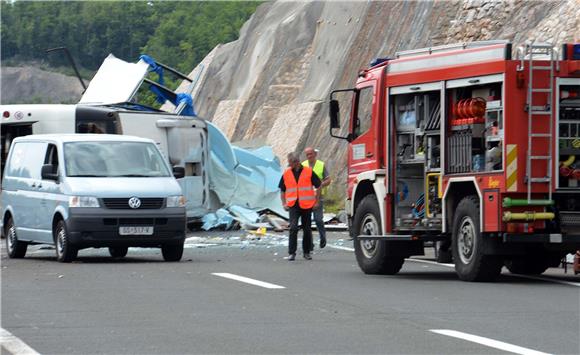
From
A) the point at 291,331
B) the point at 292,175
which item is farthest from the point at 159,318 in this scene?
the point at 292,175

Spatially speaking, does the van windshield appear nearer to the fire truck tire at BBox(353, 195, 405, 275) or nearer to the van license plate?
the van license plate

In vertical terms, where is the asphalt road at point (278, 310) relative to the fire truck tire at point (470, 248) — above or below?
below

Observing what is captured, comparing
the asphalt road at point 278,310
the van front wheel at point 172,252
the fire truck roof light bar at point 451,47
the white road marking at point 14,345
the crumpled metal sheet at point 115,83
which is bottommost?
the white road marking at point 14,345

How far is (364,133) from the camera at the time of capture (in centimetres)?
2055

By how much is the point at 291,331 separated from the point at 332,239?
58.5 feet

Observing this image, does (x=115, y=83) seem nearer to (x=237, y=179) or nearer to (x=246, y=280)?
(x=237, y=179)

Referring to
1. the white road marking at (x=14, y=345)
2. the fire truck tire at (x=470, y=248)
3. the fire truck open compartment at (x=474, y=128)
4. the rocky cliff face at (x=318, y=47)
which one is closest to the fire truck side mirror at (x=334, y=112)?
the fire truck open compartment at (x=474, y=128)

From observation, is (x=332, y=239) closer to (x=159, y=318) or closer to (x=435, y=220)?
(x=435, y=220)

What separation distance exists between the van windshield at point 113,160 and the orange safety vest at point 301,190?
77.9 inches

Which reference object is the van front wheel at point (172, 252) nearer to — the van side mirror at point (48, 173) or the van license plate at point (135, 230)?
the van license plate at point (135, 230)

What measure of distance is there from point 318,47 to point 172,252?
35807 millimetres

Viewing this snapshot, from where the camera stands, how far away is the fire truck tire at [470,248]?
58.4 feet

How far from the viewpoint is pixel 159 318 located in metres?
13.5

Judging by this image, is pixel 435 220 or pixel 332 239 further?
pixel 332 239
